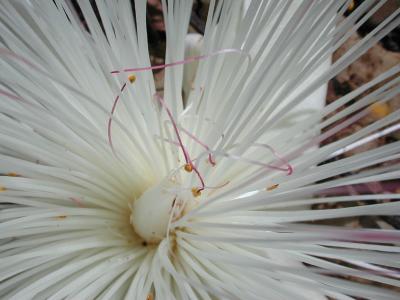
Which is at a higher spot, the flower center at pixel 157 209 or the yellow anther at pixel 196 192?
the yellow anther at pixel 196 192

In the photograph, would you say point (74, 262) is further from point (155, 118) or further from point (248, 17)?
point (248, 17)

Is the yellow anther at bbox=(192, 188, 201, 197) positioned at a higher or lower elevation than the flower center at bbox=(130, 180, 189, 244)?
higher

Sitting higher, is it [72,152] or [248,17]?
[248,17]

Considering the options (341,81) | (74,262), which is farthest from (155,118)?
(341,81)

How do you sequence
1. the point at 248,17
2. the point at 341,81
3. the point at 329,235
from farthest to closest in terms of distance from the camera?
the point at 341,81 → the point at 248,17 → the point at 329,235
